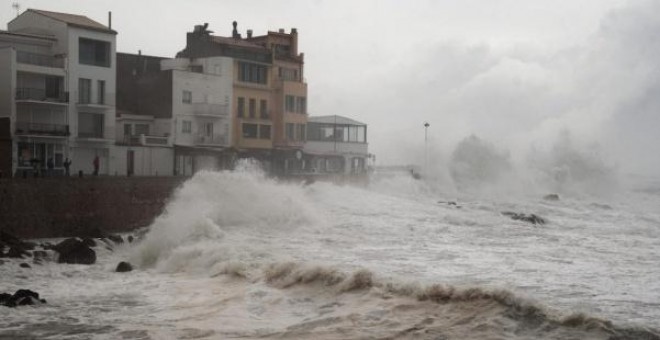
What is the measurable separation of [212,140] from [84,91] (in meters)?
10.3

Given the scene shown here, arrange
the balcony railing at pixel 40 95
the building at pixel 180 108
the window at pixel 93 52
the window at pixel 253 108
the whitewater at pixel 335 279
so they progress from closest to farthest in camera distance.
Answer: the whitewater at pixel 335 279 → the balcony railing at pixel 40 95 → the window at pixel 93 52 → the building at pixel 180 108 → the window at pixel 253 108

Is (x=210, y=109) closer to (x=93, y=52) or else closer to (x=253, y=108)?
(x=253, y=108)

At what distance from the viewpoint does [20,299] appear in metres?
17.8

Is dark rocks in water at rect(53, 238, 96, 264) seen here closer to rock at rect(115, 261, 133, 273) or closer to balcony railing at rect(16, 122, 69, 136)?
rock at rect(115, 261, 133, 273)

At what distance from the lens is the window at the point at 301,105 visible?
56.1 m

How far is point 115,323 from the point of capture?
52.6 ft

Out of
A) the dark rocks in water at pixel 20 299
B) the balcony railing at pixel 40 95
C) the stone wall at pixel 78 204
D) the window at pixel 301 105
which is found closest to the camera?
the dark rocks in water at pixel 20 299

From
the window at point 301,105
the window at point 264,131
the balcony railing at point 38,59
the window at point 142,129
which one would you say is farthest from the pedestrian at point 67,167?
the window at point 301,105

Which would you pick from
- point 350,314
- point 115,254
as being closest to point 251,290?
point 350,314

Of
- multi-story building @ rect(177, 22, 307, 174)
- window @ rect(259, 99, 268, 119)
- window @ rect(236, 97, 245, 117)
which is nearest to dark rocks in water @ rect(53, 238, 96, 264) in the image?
multi-story building @ rect(177, 22, 307, 174)

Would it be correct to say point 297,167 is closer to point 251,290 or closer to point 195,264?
point 195,264

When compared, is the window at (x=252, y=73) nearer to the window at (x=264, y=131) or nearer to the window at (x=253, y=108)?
the window at (x=253, y=108)

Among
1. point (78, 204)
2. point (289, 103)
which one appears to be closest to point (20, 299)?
point (78, 204)

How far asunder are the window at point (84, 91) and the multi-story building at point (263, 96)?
38.1 feet
